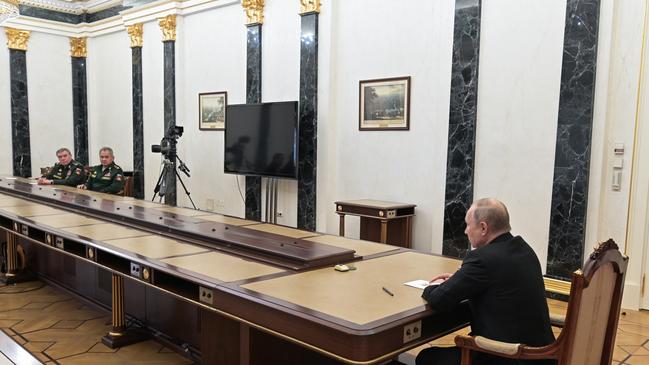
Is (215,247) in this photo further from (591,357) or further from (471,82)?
(471,82)

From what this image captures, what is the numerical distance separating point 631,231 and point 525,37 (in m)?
1.80

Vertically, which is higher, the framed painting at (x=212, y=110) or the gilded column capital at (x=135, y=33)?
the gilded column capital at (x=135, y=33)

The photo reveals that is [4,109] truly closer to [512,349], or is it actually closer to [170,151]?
[170,151]

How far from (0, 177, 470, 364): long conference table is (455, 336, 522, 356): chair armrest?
118mm

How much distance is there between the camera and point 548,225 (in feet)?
14.8

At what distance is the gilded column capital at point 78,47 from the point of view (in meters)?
10.0

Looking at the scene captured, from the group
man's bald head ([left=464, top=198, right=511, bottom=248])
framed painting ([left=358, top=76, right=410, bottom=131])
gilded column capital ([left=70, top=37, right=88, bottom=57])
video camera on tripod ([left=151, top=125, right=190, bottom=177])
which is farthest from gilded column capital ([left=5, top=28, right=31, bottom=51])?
man's bald head ([left=464, top=198, right=511, bottom=248])

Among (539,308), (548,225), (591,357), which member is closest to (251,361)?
(539,308)

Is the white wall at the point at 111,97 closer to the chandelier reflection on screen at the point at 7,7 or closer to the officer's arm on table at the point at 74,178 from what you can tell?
the officer's arm on table at the point at 74,178

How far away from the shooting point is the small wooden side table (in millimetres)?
5139

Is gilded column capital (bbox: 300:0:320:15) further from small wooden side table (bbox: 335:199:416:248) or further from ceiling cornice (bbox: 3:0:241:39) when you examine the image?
small wooden side table (bbox: 335:199:416:248)

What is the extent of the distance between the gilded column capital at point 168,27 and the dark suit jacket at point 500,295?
7.18m

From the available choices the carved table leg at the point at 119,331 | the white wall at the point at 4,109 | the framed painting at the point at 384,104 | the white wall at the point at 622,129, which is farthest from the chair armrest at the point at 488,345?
the white wall at the point at 4,109

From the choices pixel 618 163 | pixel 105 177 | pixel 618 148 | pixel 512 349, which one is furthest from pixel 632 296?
pixel 105 177
